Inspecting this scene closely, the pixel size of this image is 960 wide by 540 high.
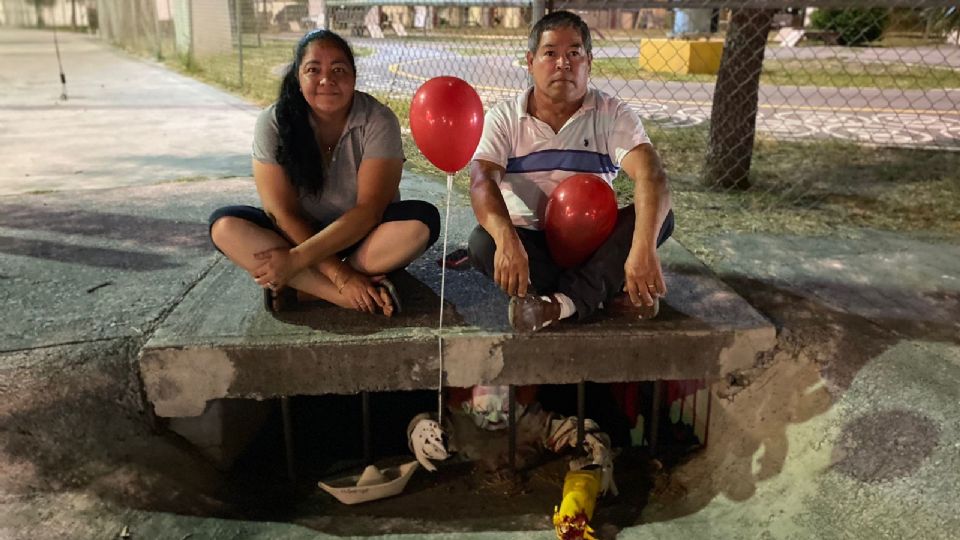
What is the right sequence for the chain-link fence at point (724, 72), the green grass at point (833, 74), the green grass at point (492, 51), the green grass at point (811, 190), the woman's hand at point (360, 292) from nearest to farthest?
the woman's hand at point (360, 292)
the green grass at point (811, 190)
the chain-link fence at point (724, 72)
the green grass at point (492, 51)
the green grass at point (833, 74)

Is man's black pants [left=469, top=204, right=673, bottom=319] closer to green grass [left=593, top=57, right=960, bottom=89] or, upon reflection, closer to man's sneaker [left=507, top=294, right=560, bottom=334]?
man's sneaker [left=507, top=294, right=560, bottom=334]

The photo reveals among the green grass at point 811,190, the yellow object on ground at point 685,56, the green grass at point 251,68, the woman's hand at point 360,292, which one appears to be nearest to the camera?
the woman's hand at point 360,292

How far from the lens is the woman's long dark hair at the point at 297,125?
2.68 metres

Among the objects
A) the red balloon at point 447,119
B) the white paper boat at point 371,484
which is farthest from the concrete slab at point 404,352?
the red balloon at point 447,119

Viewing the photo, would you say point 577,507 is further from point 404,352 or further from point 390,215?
point 390,215

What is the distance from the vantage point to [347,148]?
9.22ft

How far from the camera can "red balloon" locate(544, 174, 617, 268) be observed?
8.57ft

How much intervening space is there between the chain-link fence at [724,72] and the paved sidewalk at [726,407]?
1329 mm

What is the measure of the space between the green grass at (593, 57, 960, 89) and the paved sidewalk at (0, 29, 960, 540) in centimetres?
842

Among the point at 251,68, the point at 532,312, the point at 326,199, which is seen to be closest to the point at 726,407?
the point at 532,312

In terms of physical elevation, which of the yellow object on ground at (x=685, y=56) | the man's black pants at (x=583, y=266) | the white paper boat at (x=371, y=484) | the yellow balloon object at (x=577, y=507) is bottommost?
the white paper boat at (x=371, y=484)

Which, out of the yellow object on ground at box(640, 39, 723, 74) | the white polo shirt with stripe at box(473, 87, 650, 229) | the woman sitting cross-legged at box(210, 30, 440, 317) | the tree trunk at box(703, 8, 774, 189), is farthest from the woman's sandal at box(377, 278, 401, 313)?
the yellow object on ground at box(640, 39, 723, 74)

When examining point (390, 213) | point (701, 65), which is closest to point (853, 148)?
point (390, 213)

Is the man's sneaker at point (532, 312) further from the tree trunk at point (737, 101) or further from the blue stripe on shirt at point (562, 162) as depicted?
the tree trunk at point (737, 101)
